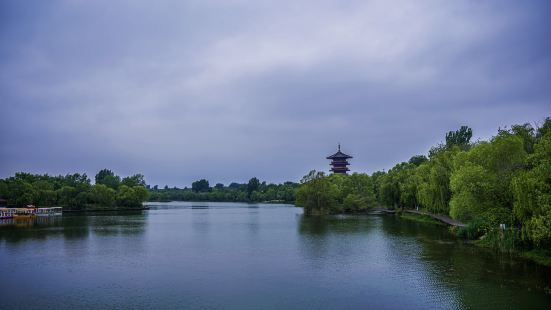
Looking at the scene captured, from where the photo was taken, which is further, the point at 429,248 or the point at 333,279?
the point at 429,248

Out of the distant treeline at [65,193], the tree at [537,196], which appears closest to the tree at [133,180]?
the distant treeline at [65,193]

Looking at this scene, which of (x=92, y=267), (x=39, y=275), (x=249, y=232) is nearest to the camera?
(x=39, y=275)

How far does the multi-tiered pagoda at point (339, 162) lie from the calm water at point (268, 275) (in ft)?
251

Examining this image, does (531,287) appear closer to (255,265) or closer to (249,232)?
(255,265)

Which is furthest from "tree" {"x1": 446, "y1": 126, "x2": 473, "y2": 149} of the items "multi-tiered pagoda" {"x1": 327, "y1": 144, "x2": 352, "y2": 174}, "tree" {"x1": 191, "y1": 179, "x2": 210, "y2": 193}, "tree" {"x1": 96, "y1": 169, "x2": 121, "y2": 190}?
"tree" {"x1": 191, "y1": 179, "x2": 210, "y2": 193}

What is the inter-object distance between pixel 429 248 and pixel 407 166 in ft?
158

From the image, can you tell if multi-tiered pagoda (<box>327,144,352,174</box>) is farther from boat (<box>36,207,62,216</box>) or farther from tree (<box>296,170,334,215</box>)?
boat (<box>36,207,62,216</box>)

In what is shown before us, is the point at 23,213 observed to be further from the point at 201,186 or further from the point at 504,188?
the point at 201,186

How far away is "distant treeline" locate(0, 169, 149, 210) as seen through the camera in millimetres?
78000

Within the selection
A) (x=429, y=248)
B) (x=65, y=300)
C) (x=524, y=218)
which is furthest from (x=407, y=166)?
(x=65, y=300)

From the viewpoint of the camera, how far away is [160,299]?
56.6 feet

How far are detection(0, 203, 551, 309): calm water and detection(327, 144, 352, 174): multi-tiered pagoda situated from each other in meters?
76.4

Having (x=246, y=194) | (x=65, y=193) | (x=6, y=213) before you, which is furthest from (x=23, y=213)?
(x=246, y=194)

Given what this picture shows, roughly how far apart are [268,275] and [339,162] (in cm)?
9211
